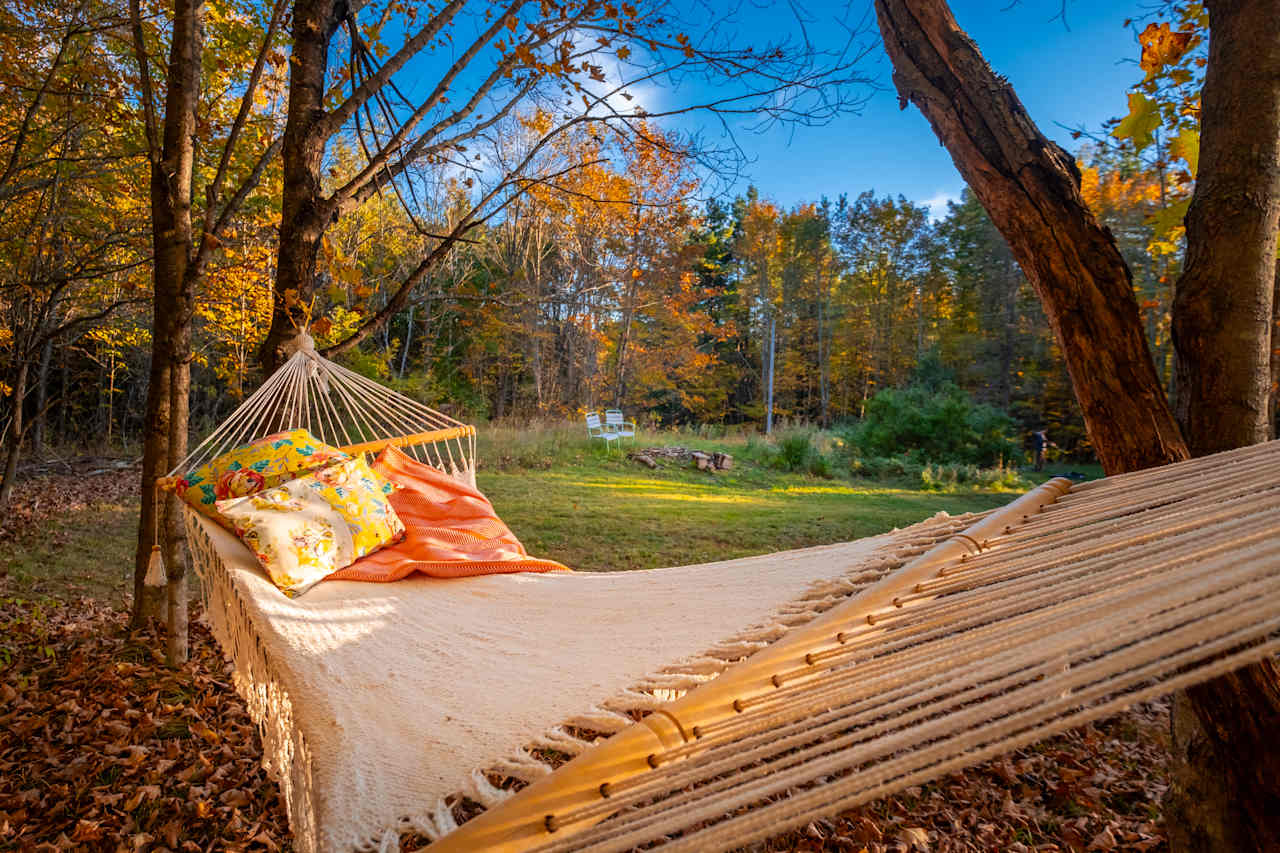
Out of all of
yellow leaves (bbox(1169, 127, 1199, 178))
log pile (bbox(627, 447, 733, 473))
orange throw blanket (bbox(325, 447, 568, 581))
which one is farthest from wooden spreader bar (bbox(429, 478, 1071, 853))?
log pile (bbox(627, 447, 733, 473))

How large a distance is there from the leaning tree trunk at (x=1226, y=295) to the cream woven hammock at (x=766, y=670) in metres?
0.25

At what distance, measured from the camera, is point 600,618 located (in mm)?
1194

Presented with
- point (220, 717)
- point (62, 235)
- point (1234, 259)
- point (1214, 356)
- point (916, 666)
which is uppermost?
point (62, 235)

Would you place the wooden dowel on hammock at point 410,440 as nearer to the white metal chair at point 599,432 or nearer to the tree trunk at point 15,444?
the tree trunk at point 15,444

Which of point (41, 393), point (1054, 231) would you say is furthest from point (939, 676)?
point (41, 393)

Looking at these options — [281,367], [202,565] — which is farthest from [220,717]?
[281,367]

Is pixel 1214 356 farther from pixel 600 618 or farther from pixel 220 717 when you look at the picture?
pixel 220 717

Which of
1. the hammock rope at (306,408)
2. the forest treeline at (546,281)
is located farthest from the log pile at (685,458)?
the hammock rope at (306,408)

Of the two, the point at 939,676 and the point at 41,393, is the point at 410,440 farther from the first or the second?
the point at 41,393

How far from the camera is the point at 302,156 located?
6.77 ft

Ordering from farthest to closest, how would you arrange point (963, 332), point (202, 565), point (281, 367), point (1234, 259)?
point (963, 332) → point (281, 367) → point (202, 565) → point (1234, 259)

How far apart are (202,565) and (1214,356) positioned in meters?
2.30

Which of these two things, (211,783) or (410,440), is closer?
(211,783)

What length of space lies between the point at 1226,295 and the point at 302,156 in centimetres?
245
